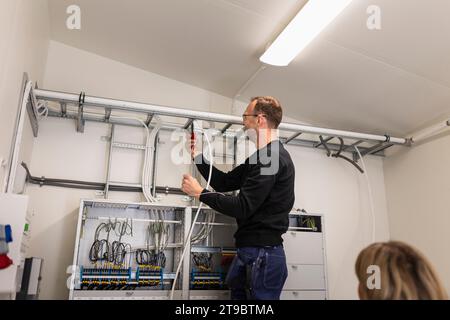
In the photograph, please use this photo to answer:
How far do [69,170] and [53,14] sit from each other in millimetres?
1162

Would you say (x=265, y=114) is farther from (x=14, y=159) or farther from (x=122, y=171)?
(x=122, y=171)

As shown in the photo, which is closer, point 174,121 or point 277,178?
point 277,178

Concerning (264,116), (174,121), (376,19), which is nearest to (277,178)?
(264,116)

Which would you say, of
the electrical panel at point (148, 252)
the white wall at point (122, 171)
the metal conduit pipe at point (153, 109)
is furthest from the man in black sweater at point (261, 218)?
the white wall at point (122, 171)

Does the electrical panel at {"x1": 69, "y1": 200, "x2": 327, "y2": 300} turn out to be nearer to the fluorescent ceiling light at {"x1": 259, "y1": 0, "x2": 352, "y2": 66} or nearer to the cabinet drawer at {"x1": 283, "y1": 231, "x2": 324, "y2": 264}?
the cabinet drawer at {"x1": 283, "y1": 231, "x2": 324, "y2": 264}

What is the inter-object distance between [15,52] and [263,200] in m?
1.43

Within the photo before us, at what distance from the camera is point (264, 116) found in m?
2.08

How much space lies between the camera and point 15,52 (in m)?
1.92

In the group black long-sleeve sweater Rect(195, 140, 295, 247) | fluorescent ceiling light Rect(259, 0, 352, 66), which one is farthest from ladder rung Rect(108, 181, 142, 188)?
fluorescent ceiling light Rect(259, 0, 352, 66)

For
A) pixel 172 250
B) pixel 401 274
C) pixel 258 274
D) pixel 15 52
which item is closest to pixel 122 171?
pixel 172 250

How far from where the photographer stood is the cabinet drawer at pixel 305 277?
2828 millimetres

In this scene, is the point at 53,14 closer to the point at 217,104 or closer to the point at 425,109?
the point at 217,104
